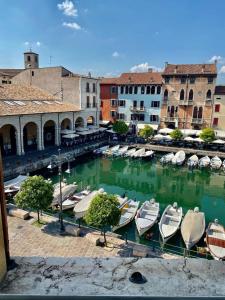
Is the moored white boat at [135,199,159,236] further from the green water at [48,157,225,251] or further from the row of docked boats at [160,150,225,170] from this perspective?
the row of docked boats at [160,150,225,170]

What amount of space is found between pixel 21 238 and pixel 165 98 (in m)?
39.0

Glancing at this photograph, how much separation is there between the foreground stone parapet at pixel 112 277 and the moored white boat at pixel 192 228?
14.5m

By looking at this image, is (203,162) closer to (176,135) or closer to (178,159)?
(178,159)

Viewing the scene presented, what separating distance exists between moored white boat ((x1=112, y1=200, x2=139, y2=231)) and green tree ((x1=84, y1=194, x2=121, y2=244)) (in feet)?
9.22

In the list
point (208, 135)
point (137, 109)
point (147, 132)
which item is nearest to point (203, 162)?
point (208, 135)

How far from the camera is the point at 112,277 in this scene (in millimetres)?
2135

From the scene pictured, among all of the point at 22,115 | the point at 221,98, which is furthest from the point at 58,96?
the point at 221,98

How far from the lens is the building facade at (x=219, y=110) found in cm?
4303

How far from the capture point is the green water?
24969 millimetres

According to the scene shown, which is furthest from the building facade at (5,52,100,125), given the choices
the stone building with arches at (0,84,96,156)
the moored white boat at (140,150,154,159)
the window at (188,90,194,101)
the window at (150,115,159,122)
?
the window at (188,90,194,101)

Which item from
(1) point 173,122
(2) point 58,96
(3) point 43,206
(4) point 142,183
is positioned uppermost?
(2) point 58,96

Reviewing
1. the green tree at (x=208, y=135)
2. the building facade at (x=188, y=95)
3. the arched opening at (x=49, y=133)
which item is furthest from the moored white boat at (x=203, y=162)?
the arched opening at (x=49, y=133)

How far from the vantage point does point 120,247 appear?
14.6 metres

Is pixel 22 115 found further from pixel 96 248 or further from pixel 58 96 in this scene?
pixel 96 248
